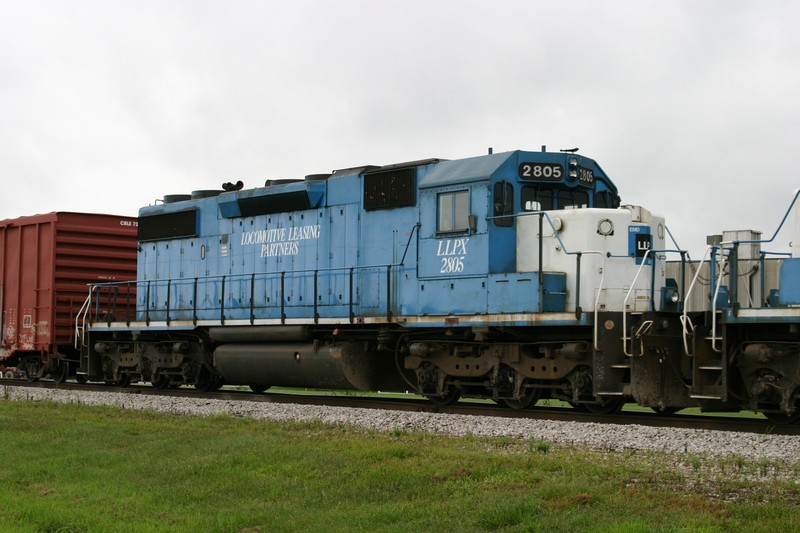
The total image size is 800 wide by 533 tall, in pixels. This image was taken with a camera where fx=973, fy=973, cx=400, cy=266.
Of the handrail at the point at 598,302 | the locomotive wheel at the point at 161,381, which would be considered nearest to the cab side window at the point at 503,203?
the handrail at the point at 598,302

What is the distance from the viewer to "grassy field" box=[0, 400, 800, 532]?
21.7 ft

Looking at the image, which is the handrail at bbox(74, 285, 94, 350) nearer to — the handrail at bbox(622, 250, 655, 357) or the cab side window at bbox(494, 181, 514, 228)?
the cab side window at bbox(494, 181, 514, 228)

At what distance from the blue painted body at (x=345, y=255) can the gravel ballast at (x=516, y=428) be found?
1913 mm

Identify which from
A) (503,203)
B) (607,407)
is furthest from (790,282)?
(503,203)

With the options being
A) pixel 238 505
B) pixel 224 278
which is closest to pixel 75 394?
pixel 224 278

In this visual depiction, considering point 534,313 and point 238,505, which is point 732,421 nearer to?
Result: point 534,313

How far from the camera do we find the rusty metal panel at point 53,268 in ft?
67.9

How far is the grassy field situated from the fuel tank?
460 centimetres

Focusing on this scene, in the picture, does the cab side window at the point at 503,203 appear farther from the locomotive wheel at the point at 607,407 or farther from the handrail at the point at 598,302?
the locomotive wheel at the point at 607,407

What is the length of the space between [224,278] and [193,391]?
2.29 m

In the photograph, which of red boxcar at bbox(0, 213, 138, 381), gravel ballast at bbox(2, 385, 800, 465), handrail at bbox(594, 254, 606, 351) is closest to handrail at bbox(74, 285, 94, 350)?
red boxcar at bbox(0, 213, 138, 381)

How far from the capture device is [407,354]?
15.4 metres

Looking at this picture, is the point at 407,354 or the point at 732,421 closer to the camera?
the point at 732,421

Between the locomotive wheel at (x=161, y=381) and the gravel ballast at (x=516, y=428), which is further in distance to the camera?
the locomotive wheel at (x=161, y=381)
